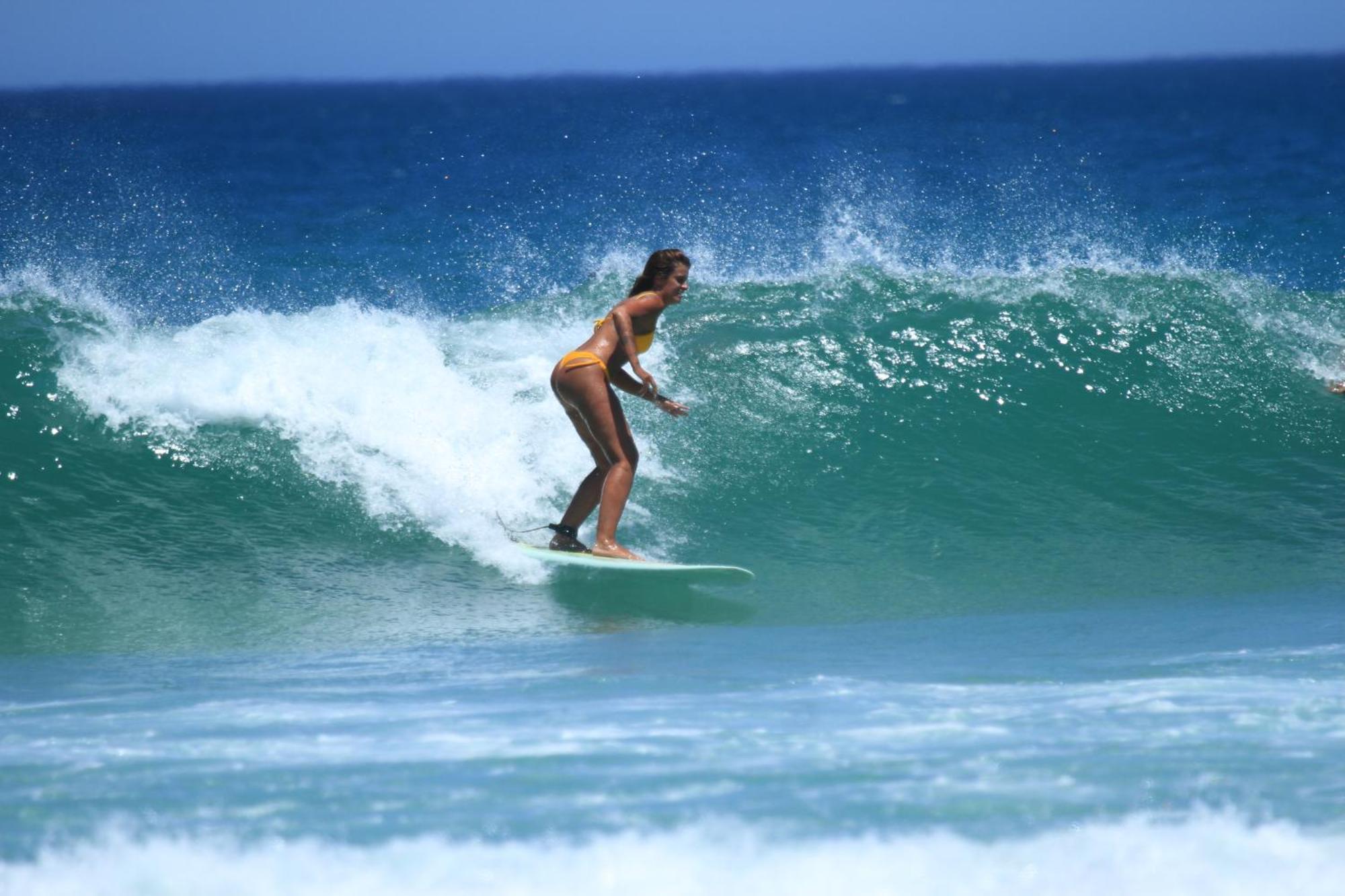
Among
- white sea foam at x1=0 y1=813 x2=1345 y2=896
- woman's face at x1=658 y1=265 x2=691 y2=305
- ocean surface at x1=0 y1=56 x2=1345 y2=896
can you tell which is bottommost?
white sea foam at x1=0 y1=813 x2=1345 y2=896

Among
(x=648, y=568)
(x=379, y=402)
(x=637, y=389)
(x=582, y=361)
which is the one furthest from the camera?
(x=379, y=402)

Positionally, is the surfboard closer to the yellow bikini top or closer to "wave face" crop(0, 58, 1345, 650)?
"wave face" crop(0, 58, 1345, 650)

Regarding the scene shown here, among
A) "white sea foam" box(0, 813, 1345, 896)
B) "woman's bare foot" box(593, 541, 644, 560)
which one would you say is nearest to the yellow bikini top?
"woman's bare foot" box(593, 541, 644, 560)

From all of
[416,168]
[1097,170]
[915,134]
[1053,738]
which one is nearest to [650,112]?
[915,134]

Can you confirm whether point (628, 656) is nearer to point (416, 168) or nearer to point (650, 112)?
point (416, 168)

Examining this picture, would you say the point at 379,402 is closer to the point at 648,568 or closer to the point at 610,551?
the point at 610,551

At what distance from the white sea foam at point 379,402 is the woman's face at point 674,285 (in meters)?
1.39

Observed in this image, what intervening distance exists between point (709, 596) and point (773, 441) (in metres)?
2.35

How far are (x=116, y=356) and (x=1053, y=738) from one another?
6.56 meters

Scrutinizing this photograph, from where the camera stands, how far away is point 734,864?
2.89 m

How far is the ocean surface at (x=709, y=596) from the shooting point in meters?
3.00

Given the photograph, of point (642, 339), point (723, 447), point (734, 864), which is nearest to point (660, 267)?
point (642, 339)

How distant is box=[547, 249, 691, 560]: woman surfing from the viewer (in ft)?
19.1

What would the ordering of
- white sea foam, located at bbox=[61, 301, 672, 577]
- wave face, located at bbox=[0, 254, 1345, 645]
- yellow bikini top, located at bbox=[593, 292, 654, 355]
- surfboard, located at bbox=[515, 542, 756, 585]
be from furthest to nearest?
white sea foam, located at bbox=[61, 301, 672, 577] → wave face, located at bbox=[0, 254, 1345, 645] → yellow bikini top, located at bbox=[593, 292, 654, 355] → surfboard, located at bbox=[515, 542, 756, 585]
